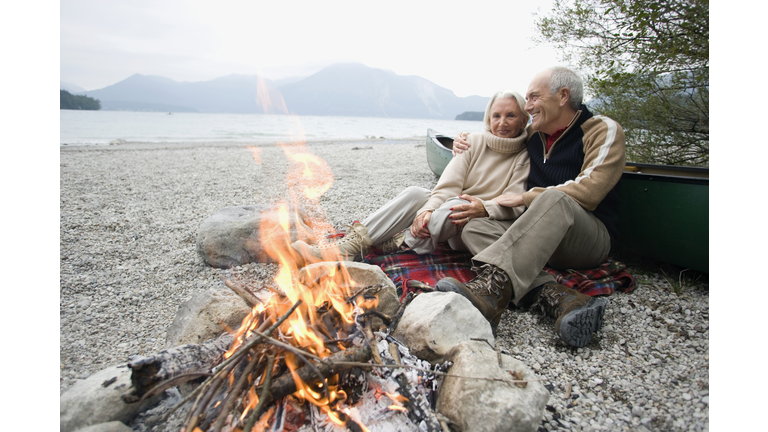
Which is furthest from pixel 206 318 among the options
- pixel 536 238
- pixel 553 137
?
pixel 553 137

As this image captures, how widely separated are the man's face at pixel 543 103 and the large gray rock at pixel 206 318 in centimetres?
259

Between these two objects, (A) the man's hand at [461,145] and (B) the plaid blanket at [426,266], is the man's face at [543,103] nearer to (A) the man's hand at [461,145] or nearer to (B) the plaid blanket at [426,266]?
(A) the man's hand at [461,145]

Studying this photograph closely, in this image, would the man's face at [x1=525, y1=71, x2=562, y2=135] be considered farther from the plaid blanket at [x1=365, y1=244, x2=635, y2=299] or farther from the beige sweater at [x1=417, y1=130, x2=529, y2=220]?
the plaid blanket at [x1=365, y1=244, x2=635, y2=299]

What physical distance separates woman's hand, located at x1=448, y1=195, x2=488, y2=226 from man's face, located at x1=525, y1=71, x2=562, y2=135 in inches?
33.7

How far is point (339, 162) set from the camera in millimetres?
11141

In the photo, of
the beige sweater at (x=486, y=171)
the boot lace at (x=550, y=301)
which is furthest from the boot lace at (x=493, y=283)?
the beige sweater at (x=486, y=171)

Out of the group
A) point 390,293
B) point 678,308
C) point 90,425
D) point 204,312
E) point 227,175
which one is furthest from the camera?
point 227,175

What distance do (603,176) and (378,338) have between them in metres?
1.98

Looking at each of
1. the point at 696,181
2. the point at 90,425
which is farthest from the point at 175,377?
the point at 696,181

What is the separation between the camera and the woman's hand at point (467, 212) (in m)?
2.95

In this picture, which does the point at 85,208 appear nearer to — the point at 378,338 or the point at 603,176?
the point at 378,338

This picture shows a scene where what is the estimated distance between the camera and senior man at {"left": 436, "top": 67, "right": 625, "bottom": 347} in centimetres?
240

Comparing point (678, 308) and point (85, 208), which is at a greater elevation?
point (85, 208)

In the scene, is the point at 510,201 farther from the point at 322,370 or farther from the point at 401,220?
the point at 322,370
